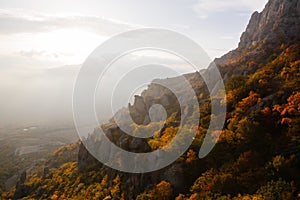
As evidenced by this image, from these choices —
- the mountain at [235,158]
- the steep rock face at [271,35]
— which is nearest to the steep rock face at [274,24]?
the steep rock face at [271,35]

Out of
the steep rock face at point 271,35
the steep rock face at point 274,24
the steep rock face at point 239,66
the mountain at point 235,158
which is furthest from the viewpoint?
the steep rock face at point 274,24

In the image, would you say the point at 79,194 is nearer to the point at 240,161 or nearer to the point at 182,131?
the point at 182,131

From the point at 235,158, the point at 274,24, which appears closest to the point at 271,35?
the point at 274,24

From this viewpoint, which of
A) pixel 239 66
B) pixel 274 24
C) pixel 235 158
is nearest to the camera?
pixel 235 158

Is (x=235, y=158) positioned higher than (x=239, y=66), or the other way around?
(x=239, y=66)

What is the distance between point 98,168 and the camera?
2293 inches

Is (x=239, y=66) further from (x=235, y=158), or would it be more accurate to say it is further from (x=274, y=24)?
(x=235, y=158)

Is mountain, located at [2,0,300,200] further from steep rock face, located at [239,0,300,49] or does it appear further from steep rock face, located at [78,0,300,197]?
steep rock face, located at [239,0,300,49]

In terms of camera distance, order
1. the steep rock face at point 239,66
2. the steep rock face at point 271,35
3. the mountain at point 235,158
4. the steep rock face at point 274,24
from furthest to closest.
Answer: the steep rock face at point 274,24, the steep rock face at point 271,35, the steep rock face at point 239,66, the mountain at point 235,158

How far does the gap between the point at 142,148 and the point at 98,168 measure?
16.9m

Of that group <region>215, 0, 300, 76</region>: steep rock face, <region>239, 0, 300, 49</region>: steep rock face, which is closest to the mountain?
<region>215, 0, 300, 76</region>: steep rock face

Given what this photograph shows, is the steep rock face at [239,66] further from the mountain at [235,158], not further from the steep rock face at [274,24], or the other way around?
the mountain at [235,158]

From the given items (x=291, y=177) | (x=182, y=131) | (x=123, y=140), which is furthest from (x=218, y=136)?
(x=123, y=140)

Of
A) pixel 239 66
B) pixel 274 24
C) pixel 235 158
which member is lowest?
pixel 235 158
